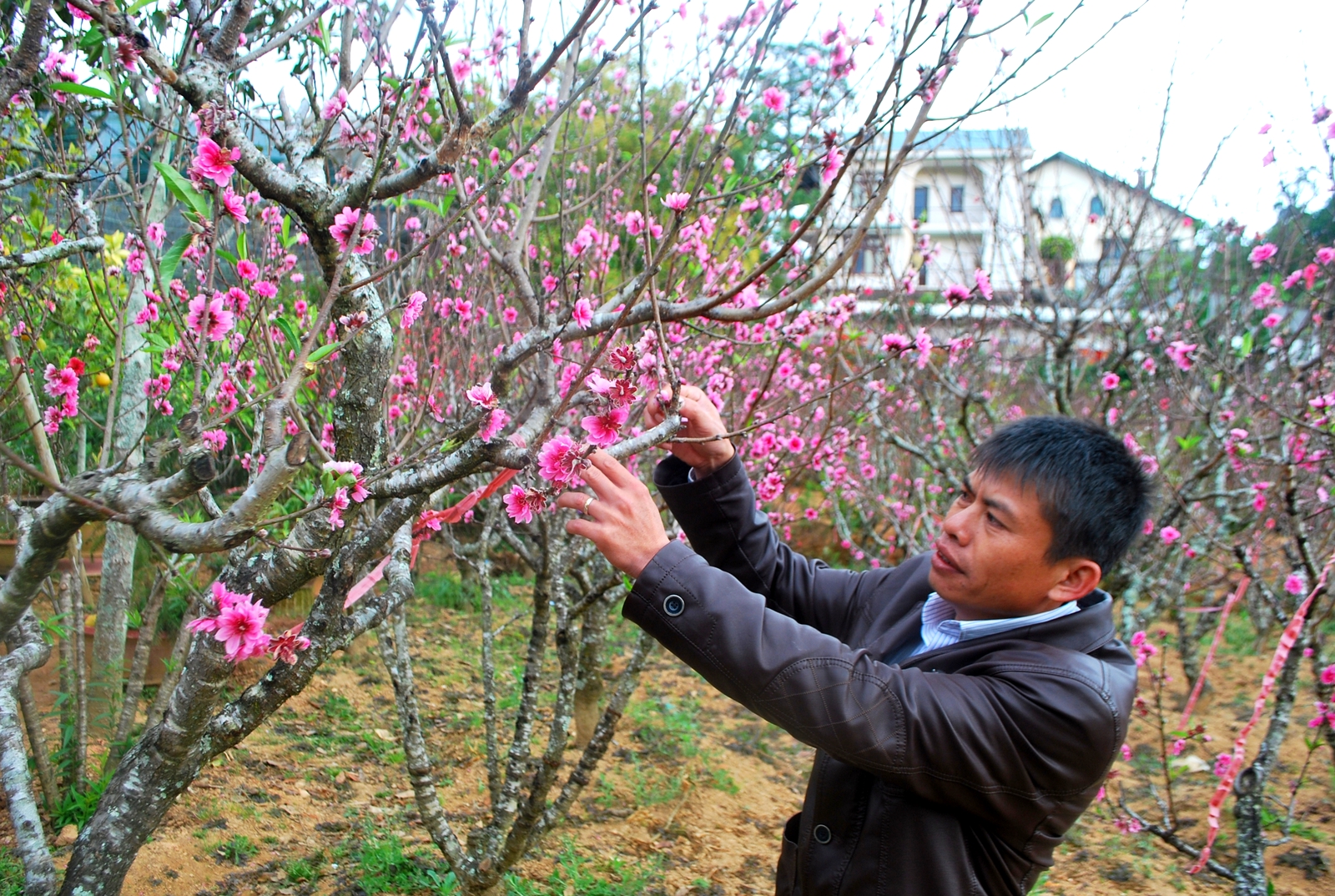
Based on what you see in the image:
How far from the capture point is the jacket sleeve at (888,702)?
4.00 feet

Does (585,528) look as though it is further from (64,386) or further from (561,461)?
(64,386)

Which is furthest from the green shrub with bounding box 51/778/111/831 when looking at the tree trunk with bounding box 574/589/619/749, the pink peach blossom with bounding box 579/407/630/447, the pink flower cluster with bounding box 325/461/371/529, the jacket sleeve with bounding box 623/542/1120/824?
the jacket sleeve with bounding box 623/542/1120/824

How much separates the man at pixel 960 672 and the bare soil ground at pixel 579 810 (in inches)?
77.9

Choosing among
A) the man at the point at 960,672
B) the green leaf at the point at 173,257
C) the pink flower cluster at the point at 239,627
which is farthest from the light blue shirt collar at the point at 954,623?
the green leaf at the point at 173,257

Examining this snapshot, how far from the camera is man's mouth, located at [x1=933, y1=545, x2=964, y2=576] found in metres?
1.48

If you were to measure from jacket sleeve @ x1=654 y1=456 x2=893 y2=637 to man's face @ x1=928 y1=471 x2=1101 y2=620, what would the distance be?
35 centimetres

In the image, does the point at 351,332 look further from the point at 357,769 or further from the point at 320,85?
the point at 357,769

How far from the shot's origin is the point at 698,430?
1702mm

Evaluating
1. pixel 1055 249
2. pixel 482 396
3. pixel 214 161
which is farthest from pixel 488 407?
pixel 1055 249

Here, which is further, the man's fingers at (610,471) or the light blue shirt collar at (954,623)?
the light blue shirt collar at (954,623)

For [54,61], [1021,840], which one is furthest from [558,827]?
[54,61]

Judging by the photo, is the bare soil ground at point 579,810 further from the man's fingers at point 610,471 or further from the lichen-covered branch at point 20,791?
the man's fingers at point 610,471

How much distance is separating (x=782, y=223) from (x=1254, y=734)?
14.4 feet

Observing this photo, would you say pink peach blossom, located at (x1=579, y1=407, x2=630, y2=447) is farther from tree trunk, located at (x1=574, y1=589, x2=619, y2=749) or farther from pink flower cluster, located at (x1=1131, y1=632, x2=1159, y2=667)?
pink flower cluster, located at (x1=1131, y1=632, x2=1159, y2=667)
